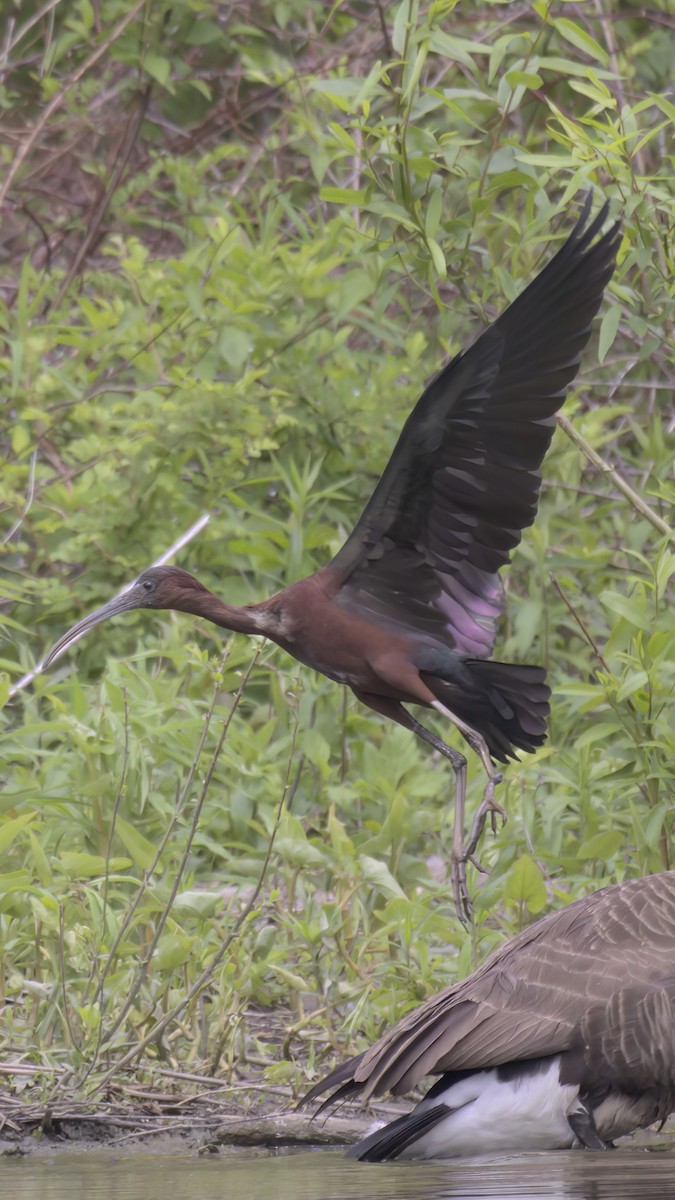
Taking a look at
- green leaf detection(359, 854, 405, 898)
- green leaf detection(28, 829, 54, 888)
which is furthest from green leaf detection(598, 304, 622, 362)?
green leaf detection(28, 829, 54, 888)

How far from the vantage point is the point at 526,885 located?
5078 mm

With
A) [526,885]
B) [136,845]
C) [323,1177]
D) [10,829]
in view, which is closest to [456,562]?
[526,885]

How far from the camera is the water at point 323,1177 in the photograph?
3.62 metres

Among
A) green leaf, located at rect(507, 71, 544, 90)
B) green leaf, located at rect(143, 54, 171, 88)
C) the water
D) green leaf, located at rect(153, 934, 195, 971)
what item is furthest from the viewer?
green leaf, located at rect(143, 54, 171, 88)

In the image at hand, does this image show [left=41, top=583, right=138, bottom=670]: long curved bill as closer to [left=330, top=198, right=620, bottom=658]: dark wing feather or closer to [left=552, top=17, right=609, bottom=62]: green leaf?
[left=330, top=198, right=620, bottom=658]: dark wing feather

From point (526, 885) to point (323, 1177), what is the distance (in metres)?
1.33

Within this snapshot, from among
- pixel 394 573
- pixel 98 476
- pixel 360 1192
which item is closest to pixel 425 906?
pixel 394 573

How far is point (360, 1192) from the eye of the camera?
3.68m

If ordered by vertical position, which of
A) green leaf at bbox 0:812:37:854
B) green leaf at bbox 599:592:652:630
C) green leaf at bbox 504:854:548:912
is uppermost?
green leaf at bbox 599:592:652:630

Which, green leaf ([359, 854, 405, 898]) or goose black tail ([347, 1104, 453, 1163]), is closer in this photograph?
goose black tail ([347, 1104, 453, 1163])

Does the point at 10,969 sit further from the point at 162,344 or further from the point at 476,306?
the point at 162,344

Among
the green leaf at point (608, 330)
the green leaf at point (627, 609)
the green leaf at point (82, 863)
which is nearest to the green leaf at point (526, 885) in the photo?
the green leaf at point (627, 609)

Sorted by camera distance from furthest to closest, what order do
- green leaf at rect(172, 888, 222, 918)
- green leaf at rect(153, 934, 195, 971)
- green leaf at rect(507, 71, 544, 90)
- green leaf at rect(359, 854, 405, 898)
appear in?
green leaf at rect(507, 71, 544, 90) → green leaf at rect(359, 854, 405, 898) → green leaf at rect(172, 888, 222, 918) → green leaf at rect(153, 934, 195, 971)

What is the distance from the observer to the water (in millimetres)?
3623
